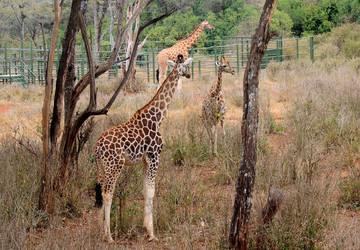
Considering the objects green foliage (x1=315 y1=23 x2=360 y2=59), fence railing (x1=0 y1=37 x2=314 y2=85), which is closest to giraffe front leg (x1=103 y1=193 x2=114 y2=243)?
fence railing (x1=0 y1=37 x2=314 y2=85)

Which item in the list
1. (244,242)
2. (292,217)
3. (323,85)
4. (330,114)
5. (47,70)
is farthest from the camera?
(323,85)

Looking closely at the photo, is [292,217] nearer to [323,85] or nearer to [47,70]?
[47,70]

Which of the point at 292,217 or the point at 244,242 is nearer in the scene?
the point at 244,242

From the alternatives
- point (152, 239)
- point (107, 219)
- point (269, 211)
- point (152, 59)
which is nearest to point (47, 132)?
point (107, 219)

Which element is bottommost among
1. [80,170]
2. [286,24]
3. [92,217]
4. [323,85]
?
[92,217]

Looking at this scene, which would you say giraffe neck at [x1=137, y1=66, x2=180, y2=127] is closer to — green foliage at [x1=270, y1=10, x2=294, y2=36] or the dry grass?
the dry grass

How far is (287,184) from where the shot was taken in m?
6.20

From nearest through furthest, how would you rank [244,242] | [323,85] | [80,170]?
[244,242] < [80,170] < [323,85]

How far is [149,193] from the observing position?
504 centimetres

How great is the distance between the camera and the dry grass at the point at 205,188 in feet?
14.3

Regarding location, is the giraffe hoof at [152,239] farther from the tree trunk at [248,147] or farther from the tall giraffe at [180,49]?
the tall giraffe at [180,49]

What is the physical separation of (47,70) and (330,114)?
18.6 feet

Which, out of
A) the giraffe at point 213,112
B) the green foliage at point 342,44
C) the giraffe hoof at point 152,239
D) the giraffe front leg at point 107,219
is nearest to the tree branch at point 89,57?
the giraffe front leg at point 107,219

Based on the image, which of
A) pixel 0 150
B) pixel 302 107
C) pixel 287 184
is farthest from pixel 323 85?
pixel 0 150
